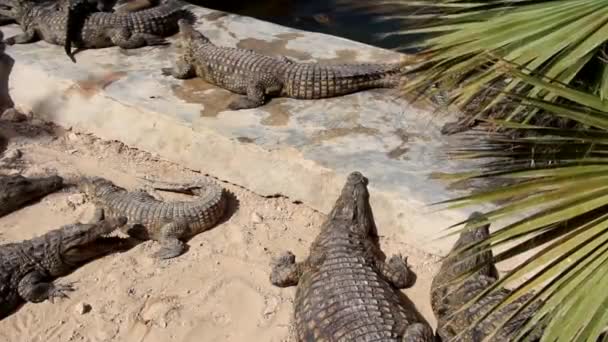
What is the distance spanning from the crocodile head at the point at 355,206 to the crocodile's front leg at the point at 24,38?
12.7 feet

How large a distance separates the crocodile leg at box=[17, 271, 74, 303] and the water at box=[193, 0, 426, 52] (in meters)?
5.07

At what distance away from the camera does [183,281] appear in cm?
432

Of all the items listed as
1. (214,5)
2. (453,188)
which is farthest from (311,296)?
(214,5)

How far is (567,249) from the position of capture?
209 cm

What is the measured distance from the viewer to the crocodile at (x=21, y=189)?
4891mm

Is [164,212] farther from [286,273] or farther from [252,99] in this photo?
[252,99]

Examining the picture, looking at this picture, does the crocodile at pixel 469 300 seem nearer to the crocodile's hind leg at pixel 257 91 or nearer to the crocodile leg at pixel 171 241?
the crocodile leg at pixel 171 241

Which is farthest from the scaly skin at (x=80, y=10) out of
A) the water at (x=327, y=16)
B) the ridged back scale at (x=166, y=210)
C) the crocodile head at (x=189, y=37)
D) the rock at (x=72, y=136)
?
the ridged back scale at (x=166, y=210)

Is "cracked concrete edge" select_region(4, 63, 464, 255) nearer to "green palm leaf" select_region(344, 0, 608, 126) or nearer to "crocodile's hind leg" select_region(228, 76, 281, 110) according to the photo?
"crocodile's hind leg" select_region(228, 76, 281, 110)

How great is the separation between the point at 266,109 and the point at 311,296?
1918 mm

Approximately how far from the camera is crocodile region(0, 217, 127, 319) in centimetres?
425

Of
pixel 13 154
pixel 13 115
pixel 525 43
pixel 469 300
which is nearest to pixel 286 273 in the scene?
pixel 469 300

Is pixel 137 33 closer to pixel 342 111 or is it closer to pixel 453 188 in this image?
pixel 342 111

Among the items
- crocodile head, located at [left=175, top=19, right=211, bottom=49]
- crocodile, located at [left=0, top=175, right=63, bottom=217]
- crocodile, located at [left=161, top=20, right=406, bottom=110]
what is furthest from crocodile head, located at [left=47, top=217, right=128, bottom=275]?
crocodile head, located at [left=175, top=19, right=211, bottom=49]
